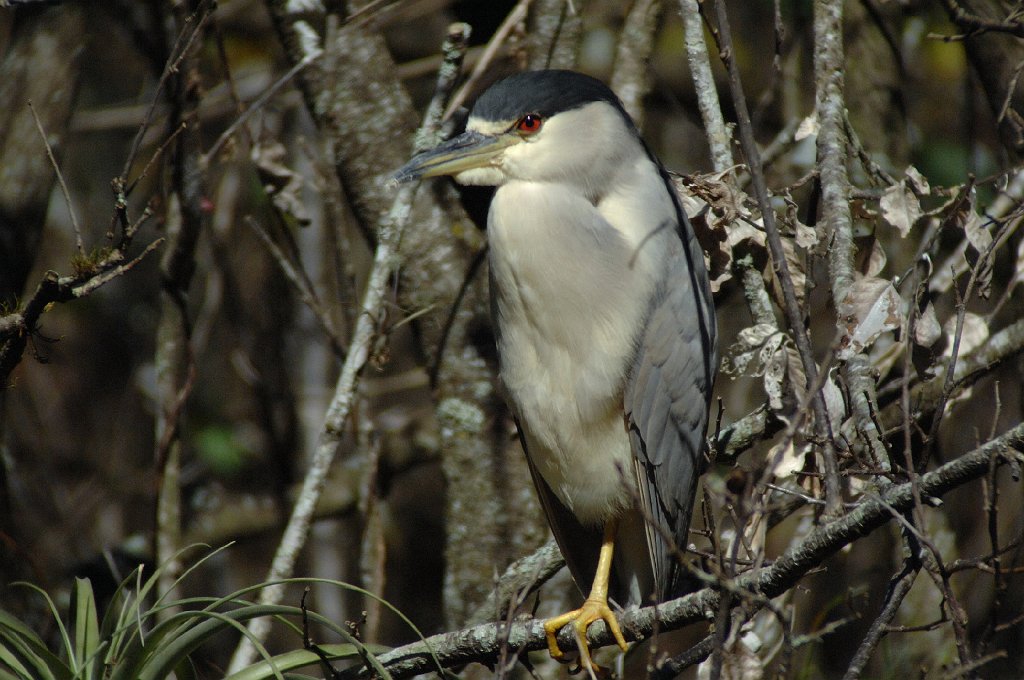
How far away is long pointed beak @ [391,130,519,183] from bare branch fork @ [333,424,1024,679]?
3.39 feet

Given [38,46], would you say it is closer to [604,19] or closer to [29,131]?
[29,131]

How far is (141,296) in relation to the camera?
560 cm

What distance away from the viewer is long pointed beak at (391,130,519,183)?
2256 millimetres

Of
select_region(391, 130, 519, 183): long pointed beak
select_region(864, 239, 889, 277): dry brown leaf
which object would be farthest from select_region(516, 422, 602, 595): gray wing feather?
select_region(864, 239, 889, 277): dry brown leaf

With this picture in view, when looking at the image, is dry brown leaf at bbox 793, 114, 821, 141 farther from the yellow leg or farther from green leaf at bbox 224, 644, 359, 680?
green leaf at bbox 224, 644, 359, 680

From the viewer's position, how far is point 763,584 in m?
1.56

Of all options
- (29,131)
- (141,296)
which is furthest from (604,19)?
(141,296)

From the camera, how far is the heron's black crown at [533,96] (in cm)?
231

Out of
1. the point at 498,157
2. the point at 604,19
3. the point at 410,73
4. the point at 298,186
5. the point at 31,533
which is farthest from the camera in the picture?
the point at 604,19

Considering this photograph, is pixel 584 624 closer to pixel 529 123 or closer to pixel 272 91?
pixel 529 123

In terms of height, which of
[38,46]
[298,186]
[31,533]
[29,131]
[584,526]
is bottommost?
[31,533]

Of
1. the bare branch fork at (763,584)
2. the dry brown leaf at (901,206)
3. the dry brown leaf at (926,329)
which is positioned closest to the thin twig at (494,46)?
the dry brown leaf at (901,206)

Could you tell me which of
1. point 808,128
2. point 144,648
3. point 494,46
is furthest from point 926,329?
point 144,648

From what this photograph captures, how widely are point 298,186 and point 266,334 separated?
2.02m
